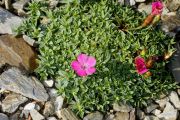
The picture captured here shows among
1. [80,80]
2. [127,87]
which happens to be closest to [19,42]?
[80,80]

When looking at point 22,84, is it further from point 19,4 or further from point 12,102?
point 19,4

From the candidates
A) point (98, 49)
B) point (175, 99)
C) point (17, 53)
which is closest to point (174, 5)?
point (175, 99)

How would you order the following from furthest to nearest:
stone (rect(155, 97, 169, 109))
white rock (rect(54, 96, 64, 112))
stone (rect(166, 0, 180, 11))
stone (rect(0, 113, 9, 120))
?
stone (rect(166, 0, 180, 11)) < stone (rect(155, 97, 169, 109)) < white rock (rect(54, 96, 64, 112)) < stone (rect(0, 113, 9, 120))

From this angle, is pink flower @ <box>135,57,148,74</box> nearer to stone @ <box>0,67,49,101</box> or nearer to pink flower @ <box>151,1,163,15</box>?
pink flower @ <box>151,1,163,15</box>

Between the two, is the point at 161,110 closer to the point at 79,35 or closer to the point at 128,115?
the point at 128,115

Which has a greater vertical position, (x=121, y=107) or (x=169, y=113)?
(x=121, y=107)

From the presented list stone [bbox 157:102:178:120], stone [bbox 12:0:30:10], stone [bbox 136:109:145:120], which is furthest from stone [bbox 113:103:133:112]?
stone [bbox 12:0:30:10]

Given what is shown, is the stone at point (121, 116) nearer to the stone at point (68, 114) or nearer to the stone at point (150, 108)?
the stone at point (150, 108)
